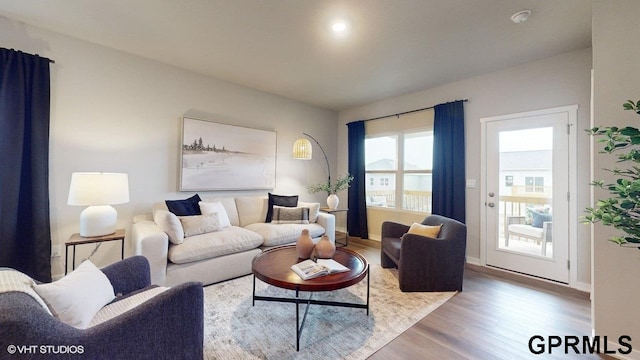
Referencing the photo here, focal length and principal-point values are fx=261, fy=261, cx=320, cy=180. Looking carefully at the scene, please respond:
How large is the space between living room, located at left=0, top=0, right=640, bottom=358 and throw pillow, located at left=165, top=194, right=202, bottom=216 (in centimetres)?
38

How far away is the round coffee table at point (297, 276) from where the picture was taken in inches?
71.5

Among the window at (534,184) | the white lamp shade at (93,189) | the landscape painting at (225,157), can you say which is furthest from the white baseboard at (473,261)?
the white lamp shade at (93,189)

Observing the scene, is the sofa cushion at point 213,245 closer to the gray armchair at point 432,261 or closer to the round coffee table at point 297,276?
the round coffee table at point 297,276

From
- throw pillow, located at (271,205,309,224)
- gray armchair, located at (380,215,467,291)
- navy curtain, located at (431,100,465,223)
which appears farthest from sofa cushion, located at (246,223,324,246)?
navy curtain, located at (431,100,465,223)

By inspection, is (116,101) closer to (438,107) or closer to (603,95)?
(438,107)

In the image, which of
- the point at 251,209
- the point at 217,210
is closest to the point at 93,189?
the point at 217,210

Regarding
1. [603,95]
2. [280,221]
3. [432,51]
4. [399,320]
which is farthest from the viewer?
[280,221]

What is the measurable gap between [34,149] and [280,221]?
2657mm

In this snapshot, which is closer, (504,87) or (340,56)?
(340,56)

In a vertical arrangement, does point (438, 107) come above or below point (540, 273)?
above

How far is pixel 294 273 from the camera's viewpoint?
2006 millimetres

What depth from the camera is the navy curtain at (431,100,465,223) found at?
3691 millimetres

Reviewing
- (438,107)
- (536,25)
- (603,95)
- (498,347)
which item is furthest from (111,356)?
(438,107)

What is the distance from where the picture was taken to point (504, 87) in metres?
3.36
